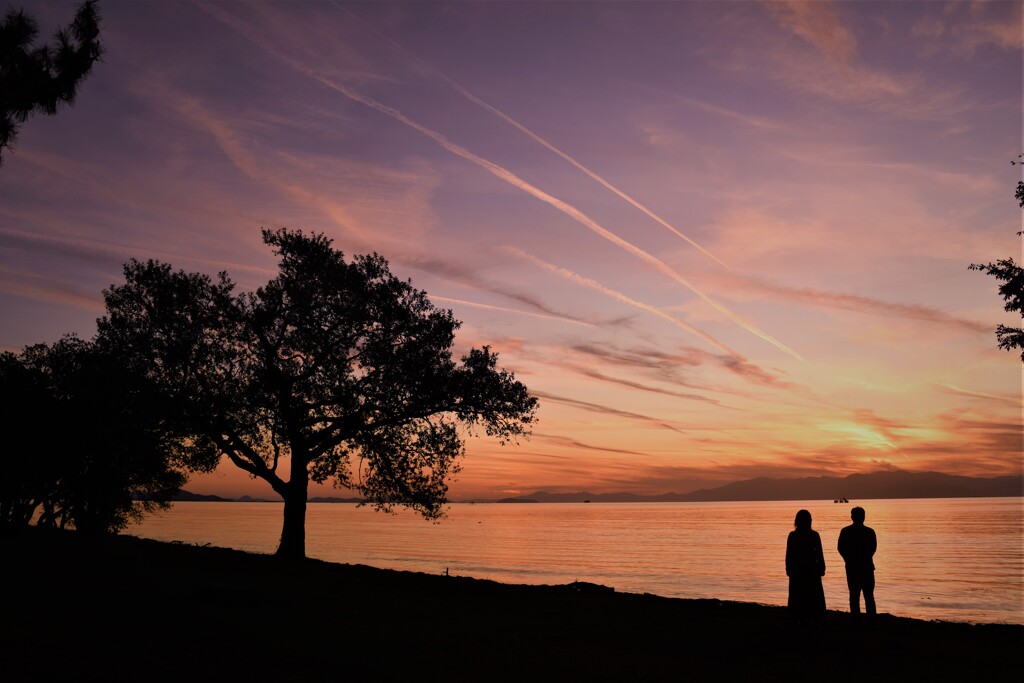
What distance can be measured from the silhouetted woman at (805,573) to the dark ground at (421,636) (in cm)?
51

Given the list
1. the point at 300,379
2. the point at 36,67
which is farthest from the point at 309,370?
the point at 36,67

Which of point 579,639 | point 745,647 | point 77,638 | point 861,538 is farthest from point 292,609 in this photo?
point 861,538

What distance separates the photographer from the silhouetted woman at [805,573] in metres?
17.7

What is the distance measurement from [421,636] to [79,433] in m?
37.7

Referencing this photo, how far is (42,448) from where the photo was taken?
4431 cm

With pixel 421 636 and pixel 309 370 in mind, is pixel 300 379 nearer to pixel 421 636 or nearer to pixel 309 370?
pixel 309 370

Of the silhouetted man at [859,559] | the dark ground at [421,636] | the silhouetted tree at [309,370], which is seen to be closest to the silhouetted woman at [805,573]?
the dark ground at [421,636]

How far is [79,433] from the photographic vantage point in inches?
1774

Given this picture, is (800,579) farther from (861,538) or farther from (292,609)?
(292,609)

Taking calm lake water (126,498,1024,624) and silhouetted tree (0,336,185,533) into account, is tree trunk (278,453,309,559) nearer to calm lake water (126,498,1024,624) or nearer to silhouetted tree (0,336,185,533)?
silhouetted tree (0,336,185,533)

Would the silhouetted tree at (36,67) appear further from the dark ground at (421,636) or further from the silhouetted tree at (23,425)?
the silhouetted tree at (23,425)

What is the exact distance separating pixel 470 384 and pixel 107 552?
56.2 feet

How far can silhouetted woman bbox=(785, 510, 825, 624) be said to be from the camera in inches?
697

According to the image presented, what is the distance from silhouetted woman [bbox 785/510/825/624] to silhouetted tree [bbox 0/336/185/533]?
→ 2644cm
